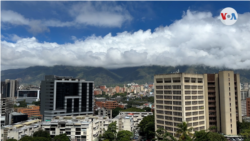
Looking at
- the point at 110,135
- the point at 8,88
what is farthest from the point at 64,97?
the point at 8,88

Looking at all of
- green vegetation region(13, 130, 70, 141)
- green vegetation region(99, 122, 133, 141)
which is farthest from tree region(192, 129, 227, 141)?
green vegetation region(13, 130, 70, 141)

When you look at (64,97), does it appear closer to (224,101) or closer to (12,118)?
(12,118)

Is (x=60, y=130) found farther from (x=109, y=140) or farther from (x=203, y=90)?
(x=203, y=90)

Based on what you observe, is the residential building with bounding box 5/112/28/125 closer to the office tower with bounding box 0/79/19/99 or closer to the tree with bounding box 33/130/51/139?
the tree with bounding box 33/130/51/139

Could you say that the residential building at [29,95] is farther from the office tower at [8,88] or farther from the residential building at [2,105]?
the residential building at [2,105]

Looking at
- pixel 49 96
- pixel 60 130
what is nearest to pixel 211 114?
pixel 60 130

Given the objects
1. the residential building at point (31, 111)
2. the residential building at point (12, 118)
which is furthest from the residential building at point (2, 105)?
the residential building at point (31, 111)
